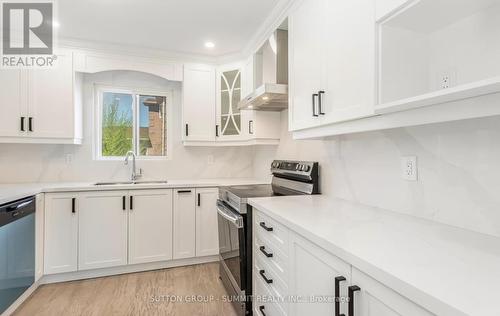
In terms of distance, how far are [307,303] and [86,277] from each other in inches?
96.7

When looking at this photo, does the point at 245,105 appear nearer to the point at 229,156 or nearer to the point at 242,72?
the point at 242,72

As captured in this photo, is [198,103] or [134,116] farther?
[134,116]

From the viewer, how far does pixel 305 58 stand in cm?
177

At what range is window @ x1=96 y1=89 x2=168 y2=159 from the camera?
3.22m

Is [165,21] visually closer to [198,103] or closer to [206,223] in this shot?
[198,103]

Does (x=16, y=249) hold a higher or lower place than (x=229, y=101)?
lower

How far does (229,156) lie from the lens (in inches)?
142

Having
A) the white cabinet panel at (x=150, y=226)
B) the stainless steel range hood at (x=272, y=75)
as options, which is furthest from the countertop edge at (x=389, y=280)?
the white cabinet panel at (x=150, y=226)


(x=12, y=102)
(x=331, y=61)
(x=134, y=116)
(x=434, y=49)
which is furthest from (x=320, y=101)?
(x=12, y=102)

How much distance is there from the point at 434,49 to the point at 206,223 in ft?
8.29

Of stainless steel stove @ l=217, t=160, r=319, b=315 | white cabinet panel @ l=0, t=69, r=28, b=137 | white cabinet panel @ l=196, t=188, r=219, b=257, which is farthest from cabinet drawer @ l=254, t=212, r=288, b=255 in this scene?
white cabinet panel @ l=0, t=69, r=28, b=137

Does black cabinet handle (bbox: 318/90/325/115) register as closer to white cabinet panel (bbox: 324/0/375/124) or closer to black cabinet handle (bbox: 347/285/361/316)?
white cabinet panel (bbox: 324/0/375/124)

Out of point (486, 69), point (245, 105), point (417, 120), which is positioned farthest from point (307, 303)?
point (245, 105)

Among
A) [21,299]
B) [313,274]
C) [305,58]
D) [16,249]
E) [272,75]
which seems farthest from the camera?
[272,75]
